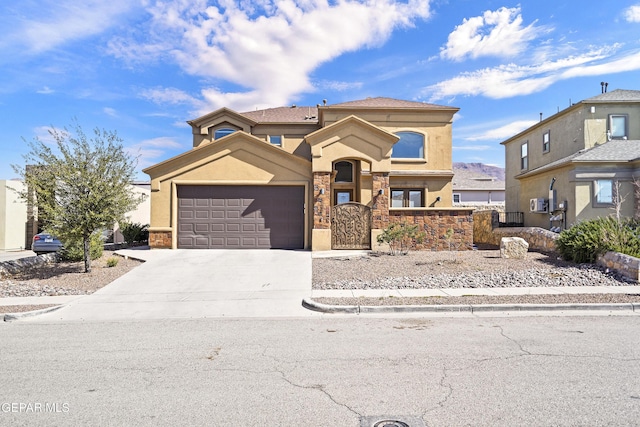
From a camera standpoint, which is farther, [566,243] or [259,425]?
[566,243]

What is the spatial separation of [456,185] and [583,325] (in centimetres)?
3810

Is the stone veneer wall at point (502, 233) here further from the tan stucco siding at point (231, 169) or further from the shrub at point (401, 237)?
the tan stucco siding at point (231, 169)

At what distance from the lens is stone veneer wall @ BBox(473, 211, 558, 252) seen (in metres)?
17.8

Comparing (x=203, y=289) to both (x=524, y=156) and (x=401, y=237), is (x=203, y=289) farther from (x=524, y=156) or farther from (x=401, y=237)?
(x=524, y=156)

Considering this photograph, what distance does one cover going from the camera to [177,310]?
9180mm

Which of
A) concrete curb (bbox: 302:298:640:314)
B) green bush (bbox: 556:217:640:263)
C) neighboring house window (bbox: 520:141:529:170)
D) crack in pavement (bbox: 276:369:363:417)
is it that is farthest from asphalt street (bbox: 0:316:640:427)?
neighboring house window (bbox: 520:141:529:170)

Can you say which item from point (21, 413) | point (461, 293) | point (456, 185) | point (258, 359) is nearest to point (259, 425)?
point (258, 359)

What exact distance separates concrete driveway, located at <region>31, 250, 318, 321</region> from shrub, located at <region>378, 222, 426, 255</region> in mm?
3218

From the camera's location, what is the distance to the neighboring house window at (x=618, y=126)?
23.1 m

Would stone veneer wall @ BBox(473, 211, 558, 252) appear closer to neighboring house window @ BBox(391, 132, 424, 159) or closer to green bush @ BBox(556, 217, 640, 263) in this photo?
green bush @ BBox(556, 217, 640, 263)

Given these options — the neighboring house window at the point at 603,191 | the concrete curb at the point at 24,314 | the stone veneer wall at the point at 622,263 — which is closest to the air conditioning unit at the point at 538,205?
the neighboring house window at the point at 603,191

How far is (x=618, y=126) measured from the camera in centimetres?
2322

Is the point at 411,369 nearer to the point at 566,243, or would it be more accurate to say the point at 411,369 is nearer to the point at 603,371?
the point at 603,371

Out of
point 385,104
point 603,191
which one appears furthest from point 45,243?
point 603,191
